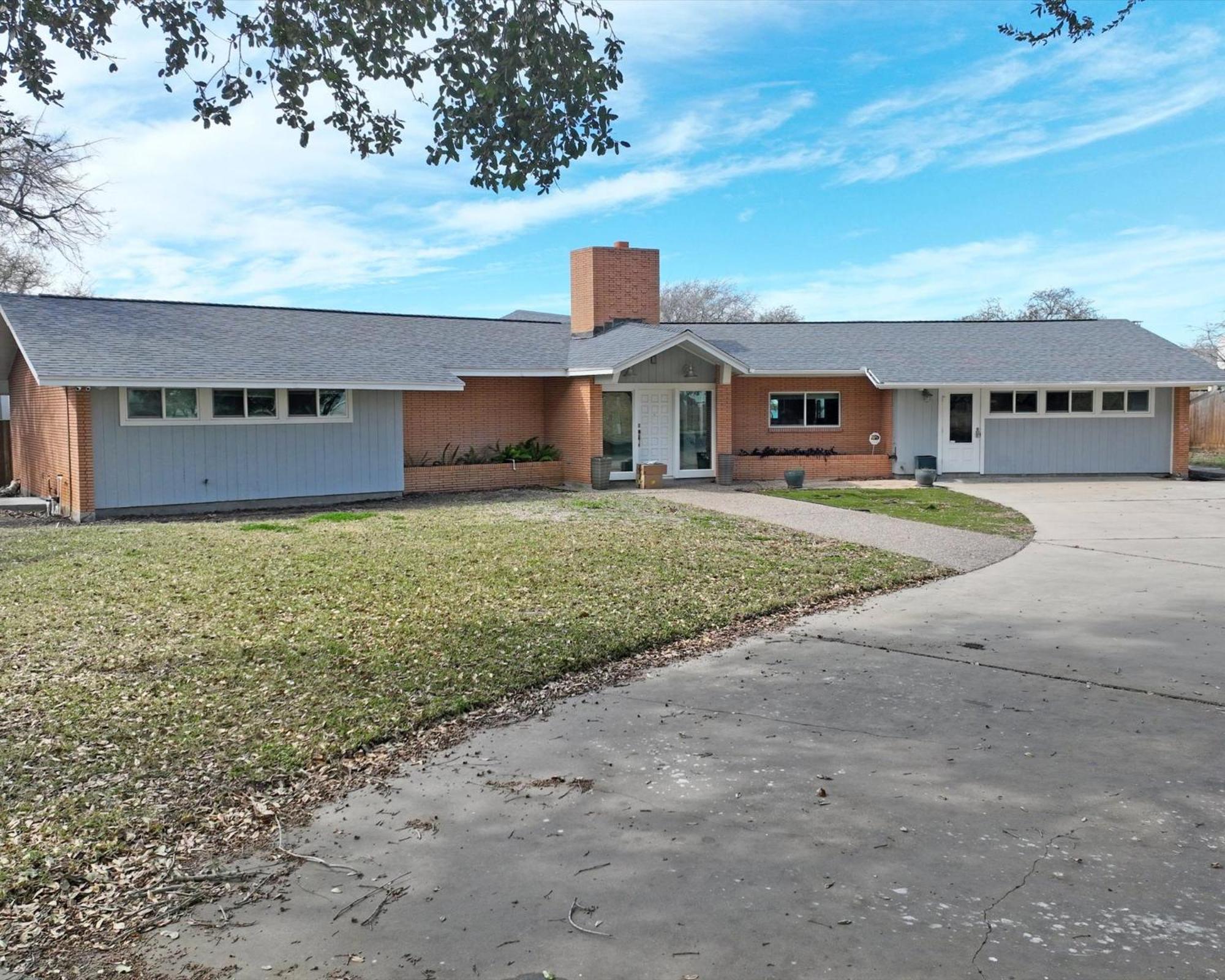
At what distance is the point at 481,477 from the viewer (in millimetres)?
22078

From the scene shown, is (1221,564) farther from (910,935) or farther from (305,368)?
(305,368)

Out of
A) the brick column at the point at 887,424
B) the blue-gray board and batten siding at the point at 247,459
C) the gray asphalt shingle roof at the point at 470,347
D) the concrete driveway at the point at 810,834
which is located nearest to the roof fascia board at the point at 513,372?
the gray asphalt shingle roof at the point at 470,347

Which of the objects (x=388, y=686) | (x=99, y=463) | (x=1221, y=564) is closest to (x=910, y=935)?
(x=388, y=686)

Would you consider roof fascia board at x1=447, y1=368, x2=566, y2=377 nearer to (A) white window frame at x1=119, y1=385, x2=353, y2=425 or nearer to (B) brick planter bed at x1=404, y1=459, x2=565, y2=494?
(B) brick planter bed at x1=404, y1=459, x2=565, y2=494

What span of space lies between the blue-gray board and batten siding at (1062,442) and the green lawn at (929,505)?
117 inches

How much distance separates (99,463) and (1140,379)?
71.0 feet

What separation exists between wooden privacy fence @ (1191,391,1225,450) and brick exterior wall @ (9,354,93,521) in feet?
101

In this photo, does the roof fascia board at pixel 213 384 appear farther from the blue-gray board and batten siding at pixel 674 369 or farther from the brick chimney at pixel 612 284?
the brick chimney at pixel 612 284

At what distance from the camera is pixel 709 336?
90.3ft

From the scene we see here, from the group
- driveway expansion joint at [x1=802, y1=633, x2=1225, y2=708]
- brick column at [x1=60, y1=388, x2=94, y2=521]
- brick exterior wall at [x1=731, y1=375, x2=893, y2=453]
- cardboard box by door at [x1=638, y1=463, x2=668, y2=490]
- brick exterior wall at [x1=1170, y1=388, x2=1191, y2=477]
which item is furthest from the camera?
brick exterior wall at [x1=731, y1=375, x2=893, y2=453]

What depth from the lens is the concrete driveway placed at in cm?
363

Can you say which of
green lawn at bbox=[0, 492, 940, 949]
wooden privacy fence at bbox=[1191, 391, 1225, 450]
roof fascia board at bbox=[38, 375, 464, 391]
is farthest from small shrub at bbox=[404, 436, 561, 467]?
wooden privacy fence at bbox=[1191, 391, 1225, 450]

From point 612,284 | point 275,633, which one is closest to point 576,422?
point 612,284

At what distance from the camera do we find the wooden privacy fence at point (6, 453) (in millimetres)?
21844
